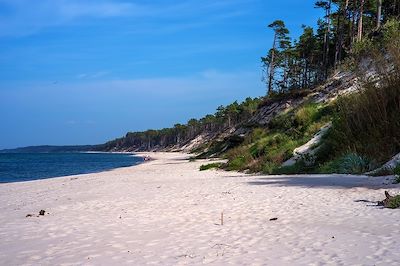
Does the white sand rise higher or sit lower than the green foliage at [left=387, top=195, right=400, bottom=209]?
lower

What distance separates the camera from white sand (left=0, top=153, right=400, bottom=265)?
6.31m

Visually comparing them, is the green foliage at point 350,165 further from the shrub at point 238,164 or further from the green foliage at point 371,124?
the shrub at point 238,164

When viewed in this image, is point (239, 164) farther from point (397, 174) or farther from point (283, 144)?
point (397, 174)

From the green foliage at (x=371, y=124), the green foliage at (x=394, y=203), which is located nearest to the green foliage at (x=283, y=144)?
the green foliage at (x=371, y=124)

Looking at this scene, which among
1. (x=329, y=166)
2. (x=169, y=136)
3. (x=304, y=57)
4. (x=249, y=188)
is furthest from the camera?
(x=169, y=136)

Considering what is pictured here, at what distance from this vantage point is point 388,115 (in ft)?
54.8

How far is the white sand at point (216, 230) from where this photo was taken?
6.31 m

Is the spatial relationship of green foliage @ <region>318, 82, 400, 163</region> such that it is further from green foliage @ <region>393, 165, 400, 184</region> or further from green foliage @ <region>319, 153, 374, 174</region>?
green foliage @ <region>393, 165, 400, 184</region>

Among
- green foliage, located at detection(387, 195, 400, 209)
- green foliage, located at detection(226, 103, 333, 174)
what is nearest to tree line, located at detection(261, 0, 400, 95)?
green foliage, located at detection(226, 103, 333, 174)

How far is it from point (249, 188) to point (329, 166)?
5.84 m

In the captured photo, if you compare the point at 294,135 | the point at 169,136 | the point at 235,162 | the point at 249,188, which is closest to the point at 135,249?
the point at 249,188

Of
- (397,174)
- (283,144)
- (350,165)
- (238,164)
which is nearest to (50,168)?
(238,164)

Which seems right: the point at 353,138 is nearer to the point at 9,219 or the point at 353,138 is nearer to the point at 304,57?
the point at 9,219

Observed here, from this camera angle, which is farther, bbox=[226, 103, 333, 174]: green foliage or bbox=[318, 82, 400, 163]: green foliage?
bbox=[226, 103, 333, 174]: green foliage
